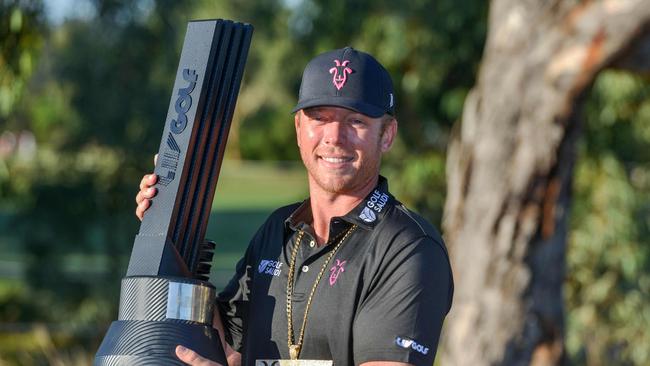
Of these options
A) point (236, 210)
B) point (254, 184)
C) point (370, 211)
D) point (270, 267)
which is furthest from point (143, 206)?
point (254, 184)

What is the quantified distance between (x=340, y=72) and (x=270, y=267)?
68 cm

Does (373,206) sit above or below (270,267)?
above

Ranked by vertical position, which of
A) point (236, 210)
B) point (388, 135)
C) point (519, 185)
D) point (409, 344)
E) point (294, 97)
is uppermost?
point (236, 210)

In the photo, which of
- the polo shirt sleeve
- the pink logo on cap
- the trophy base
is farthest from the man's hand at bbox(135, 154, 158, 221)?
the polo shirt sleeve

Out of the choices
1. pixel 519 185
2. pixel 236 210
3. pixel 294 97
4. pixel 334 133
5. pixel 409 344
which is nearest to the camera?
pixel 409 344

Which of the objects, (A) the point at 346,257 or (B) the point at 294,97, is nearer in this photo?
(A) the point at 346,257

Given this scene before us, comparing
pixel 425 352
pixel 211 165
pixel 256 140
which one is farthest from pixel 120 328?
pixel 256 140

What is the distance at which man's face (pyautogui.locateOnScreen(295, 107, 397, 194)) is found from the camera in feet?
12.1

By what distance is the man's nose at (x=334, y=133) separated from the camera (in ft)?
12.1

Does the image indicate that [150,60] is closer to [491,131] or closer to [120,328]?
[491,131]

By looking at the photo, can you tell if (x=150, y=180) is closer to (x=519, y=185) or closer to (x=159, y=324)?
(x=159, y=324)

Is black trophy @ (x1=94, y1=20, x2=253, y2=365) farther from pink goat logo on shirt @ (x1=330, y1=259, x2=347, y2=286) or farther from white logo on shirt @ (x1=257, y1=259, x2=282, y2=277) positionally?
pink goat logo on shirt @ (x1=330, y1=259, x2=347, y2=286)

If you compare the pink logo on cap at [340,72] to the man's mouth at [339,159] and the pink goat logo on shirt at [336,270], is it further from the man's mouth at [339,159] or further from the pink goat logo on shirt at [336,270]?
the pink goat logo on shirt at [336,270]

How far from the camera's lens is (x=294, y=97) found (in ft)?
41.6
